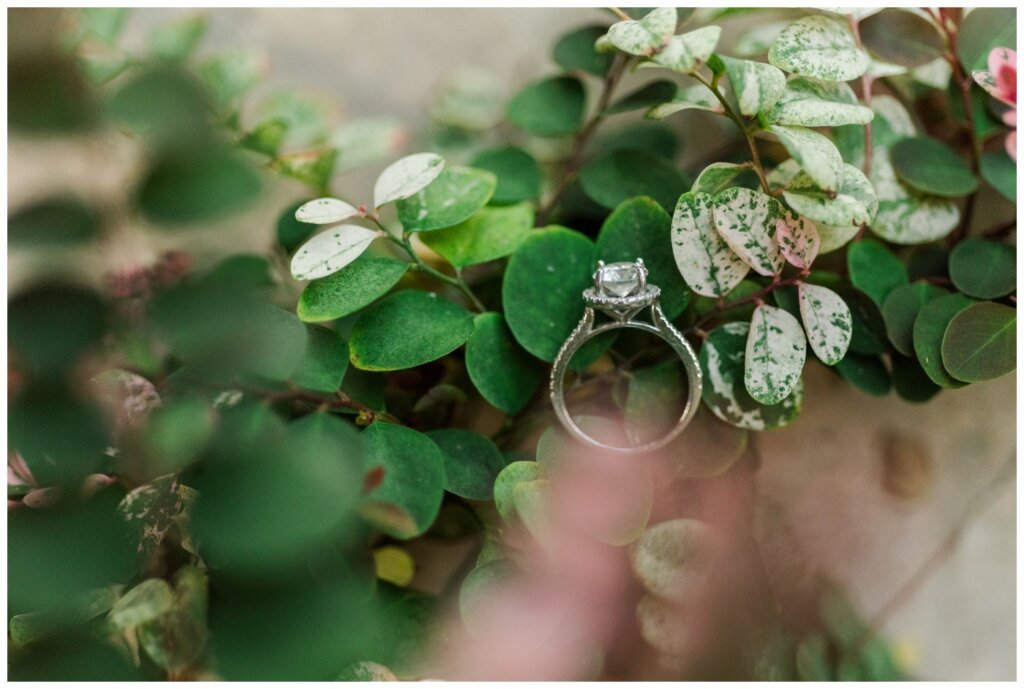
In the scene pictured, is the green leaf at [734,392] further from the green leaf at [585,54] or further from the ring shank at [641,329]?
the green leaf at [585,54]

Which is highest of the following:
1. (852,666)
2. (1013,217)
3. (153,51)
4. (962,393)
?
(153,51)

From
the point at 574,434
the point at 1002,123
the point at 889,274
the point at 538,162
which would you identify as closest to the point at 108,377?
the point at 574,434

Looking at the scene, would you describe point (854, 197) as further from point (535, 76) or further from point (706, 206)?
point (535, 76)

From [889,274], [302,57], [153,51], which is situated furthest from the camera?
[302,57]

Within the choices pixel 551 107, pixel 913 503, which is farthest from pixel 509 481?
pixel 913 503

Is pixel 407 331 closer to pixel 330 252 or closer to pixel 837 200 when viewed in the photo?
pixel 330 252

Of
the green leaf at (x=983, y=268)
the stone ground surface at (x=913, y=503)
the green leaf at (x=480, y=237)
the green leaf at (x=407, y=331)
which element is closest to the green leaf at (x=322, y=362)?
the green leaf at (x=407, y=331)
